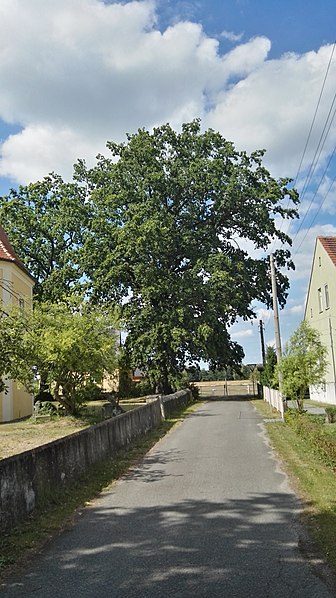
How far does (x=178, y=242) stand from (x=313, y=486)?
104 ft

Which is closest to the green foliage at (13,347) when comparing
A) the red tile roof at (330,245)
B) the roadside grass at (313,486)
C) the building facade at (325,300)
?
the roadside grass at (313,486)

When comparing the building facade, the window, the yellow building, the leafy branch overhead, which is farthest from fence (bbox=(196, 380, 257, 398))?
the yellow building

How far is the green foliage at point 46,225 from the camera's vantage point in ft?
143

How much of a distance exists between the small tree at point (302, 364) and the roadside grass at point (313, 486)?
166 inches

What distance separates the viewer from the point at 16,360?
9.71 metres

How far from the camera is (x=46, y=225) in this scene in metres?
44.8

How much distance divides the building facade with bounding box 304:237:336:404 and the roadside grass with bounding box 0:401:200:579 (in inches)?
684

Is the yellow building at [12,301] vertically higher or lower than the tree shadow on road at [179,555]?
higher

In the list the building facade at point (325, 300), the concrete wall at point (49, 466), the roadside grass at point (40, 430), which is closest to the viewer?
the concrete wall at point (49, 466)

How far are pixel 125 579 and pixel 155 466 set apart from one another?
7657 millimetres

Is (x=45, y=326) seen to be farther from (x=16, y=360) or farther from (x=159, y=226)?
(x=159, y=226)

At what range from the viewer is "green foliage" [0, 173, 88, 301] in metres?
43.5

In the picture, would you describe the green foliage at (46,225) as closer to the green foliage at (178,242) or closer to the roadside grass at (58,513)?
the green foliage at (178,242)

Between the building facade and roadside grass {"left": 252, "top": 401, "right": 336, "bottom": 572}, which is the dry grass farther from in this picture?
the building facade
